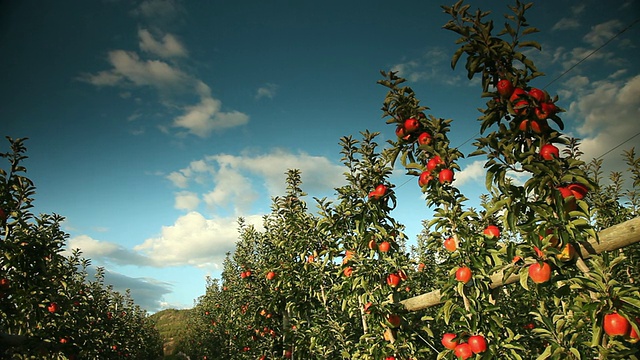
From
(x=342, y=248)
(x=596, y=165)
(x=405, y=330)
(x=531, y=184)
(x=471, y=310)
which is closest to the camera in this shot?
(x=531, y=184)

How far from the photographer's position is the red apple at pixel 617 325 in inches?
88.6

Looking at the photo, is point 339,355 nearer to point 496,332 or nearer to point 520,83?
point 496,332

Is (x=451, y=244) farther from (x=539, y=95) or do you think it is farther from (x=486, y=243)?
(x=539, y=95)

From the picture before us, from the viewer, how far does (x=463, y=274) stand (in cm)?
345

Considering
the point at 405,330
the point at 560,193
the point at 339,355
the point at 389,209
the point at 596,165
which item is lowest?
the point at 339,355

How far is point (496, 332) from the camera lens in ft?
10.6

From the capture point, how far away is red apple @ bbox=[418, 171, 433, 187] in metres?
3.94

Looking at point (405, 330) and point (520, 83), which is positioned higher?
point (520, 83)

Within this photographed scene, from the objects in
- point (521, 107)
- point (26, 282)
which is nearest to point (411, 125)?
point (521, 107)

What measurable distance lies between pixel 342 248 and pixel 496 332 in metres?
3.27

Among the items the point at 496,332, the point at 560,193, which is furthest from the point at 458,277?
the point at 560,193

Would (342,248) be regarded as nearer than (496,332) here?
No

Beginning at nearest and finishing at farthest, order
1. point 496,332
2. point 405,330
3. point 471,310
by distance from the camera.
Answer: point 496,332
point 471,310
point 405,330

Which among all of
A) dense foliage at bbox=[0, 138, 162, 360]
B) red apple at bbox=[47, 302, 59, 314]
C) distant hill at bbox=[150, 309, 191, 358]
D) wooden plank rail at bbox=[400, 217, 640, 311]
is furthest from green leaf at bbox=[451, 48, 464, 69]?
distant hill at bbox=[150, 309, 191, 358]
